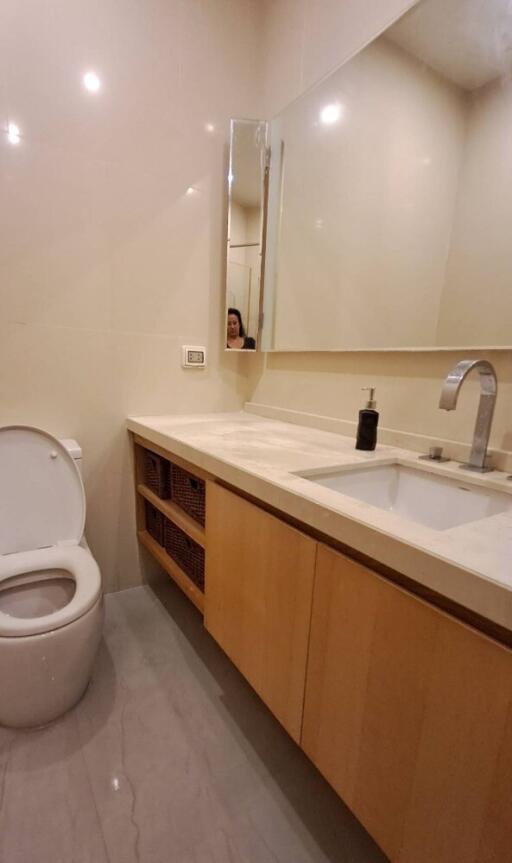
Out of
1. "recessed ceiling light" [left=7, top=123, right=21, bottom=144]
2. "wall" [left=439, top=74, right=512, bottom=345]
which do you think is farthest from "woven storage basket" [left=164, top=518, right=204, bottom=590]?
"recessed ceiling light" [left=7, top=123, right=21, bottom=144]

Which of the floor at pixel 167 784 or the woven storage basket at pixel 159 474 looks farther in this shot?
the woven storage basket at pixel 159 474

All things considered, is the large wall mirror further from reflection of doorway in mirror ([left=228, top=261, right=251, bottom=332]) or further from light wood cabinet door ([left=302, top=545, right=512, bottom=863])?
light wood cabinet door ([left=302, top=545, right=512, bottom=863])

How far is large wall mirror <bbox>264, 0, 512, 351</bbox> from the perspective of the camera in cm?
91

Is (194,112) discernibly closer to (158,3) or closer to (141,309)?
(158,3)

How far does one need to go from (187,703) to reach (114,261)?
1515 millimetres

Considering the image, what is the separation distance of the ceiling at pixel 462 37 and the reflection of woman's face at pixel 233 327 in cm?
98

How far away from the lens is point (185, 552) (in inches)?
54.1

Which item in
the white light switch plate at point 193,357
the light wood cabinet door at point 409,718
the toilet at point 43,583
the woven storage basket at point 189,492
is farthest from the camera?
the white light switch plate at point 193,357

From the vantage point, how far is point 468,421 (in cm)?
100

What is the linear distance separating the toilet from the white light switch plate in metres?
0.56

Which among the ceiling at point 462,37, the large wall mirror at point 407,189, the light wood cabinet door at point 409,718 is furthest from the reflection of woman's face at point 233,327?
the light wood cabinet door at point 409,718

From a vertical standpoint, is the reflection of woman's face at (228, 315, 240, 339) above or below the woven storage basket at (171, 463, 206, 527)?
above

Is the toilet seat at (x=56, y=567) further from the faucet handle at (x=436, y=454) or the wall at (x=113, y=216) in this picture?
the faucet handle at (x=436, y=454)

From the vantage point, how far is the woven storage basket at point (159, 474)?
4.72 feet
